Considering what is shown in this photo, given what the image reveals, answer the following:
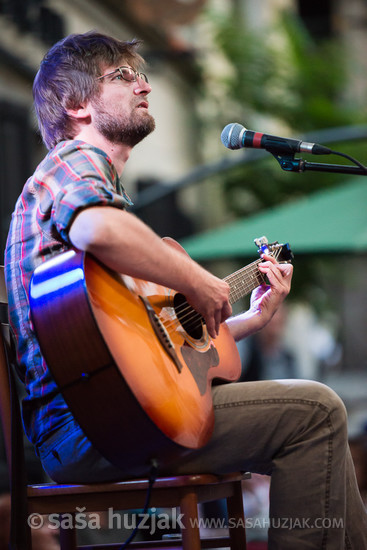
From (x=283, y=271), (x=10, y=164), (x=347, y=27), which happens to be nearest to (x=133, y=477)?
(x=283, y=271)

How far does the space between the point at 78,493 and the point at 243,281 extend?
0.86m

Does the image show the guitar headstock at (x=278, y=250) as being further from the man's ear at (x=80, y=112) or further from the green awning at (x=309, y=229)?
the green awning at (x=309, y=229)

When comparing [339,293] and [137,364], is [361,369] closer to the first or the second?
[339,293]

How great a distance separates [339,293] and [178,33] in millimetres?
7739

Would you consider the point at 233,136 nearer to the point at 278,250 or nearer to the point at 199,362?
the point at 278,250

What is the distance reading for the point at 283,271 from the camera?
2596 mm

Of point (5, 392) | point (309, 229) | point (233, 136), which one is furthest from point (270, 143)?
point (309, 229)

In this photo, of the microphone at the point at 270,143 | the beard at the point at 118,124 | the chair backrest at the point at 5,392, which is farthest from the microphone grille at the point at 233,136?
the chair backrest at the point at 5,392

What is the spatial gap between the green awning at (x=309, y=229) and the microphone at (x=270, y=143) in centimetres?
377

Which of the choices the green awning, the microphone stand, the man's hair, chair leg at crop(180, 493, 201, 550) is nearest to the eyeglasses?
the man's hair

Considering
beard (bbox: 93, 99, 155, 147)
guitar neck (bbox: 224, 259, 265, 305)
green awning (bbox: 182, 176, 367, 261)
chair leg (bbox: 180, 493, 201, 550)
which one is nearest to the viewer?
chair leg (bbox: 180, 493, 201, 550)

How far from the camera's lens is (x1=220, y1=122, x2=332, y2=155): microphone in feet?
→ 7.70

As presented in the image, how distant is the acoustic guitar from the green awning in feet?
14.0

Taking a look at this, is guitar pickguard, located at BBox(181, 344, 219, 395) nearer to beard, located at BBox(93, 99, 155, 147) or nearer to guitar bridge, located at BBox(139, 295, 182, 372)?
guitar bridge, located at BBox(139, 295, 182, 372)
